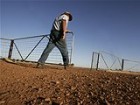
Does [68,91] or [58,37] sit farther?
[58,37]

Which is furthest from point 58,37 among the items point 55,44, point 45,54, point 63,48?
point 45,54

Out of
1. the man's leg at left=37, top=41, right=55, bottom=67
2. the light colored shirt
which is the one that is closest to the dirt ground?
the man's leg at left=37, top=41, right=55, bottom=67

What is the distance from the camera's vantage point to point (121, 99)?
3.81 meters

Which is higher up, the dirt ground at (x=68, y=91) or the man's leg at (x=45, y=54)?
the man's leg at (x=45, y=54)

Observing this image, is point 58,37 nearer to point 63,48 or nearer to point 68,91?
point 63,48

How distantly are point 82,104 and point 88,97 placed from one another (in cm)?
28

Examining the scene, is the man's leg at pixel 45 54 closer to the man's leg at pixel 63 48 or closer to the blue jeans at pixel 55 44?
the blue jeans at pixel 55 44

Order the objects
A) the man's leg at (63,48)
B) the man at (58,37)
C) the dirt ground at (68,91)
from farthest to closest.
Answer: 1. the man's leg at (63,48)
2. the man at (58,37)
3. the dirt ground at (68,91)

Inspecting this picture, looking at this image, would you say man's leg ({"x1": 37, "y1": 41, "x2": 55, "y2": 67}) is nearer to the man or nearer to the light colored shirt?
the man

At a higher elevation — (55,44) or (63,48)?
(55,44)

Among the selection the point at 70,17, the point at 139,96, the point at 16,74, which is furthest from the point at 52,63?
the point at 139,96

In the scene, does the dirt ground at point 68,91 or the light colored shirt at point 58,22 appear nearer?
the dirt ground at point 68,91

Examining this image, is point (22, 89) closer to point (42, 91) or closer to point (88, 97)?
point (42, 91)

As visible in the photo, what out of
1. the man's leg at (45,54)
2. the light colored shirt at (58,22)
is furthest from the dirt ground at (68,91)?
the light colored shirt at (58,22)
